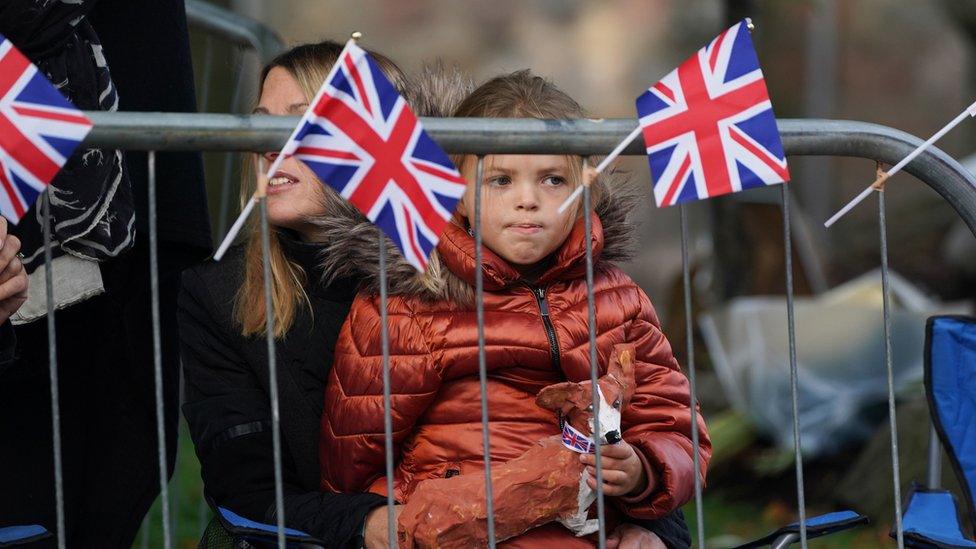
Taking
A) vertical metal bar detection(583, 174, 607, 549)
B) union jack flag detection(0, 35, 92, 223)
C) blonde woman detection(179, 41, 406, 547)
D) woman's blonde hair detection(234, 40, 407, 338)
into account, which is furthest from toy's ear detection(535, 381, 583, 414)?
union jack flag detection(0, 35, 92, 223)

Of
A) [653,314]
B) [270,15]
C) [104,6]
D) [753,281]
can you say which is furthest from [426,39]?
[653,314]

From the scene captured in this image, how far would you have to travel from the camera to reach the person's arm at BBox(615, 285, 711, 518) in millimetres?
3139

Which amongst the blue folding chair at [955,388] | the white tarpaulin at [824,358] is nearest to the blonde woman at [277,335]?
the blue folding chair at [955,388]

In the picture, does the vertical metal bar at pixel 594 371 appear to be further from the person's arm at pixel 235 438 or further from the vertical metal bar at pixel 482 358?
the person's arm at pixel 235 438

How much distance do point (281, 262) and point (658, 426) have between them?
94cm

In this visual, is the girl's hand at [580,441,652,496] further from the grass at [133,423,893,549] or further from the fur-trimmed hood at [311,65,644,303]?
the grass at [133,423,893,549]

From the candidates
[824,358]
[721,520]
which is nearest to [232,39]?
[721,520]

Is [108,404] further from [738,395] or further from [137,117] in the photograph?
[738,395]

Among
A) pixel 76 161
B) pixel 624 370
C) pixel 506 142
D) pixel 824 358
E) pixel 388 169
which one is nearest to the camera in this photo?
pixel 388 169

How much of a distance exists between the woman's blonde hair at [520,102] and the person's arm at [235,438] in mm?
698

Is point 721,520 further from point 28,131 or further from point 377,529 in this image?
point 28,131

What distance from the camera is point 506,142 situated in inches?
112

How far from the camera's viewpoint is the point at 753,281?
7.74 metres

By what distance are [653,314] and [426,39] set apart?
4.49 m
